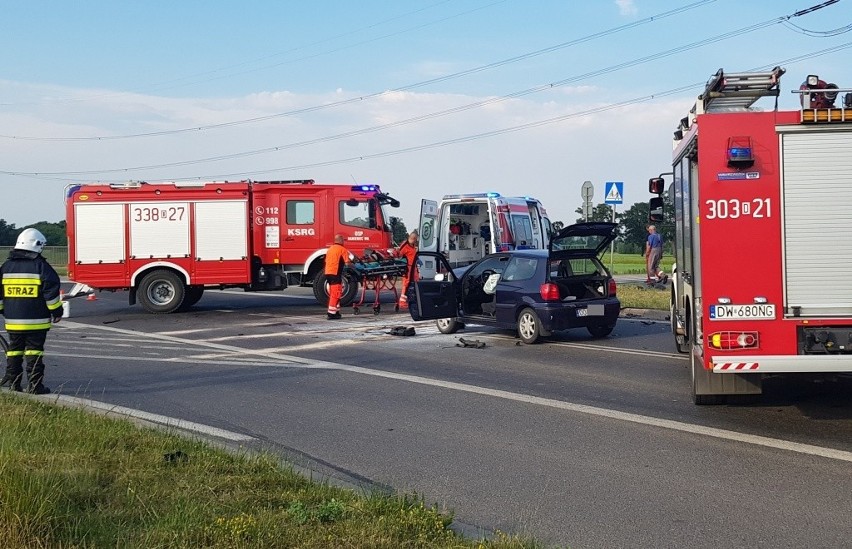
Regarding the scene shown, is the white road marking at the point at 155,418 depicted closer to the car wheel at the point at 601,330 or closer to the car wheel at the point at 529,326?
the car wheel at the point at 529,326

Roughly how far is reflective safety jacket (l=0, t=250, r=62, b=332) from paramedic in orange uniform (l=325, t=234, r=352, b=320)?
9494 millimetres

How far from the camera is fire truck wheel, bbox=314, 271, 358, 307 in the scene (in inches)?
834

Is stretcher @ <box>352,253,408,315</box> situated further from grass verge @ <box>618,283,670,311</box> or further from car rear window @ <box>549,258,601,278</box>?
car rear window @ <box>549,258,601,278</box>

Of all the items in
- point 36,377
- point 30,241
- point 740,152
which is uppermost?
point 740,152

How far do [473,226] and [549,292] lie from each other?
11.0m

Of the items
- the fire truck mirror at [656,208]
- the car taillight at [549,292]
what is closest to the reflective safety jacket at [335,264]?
the car taillight at [549,292]

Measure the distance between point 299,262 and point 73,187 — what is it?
566cm

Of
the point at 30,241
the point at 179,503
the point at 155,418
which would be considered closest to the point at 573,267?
the point at 155,418

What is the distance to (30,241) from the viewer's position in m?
9.83

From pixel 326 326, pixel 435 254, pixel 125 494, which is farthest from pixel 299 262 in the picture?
pixel 125 494

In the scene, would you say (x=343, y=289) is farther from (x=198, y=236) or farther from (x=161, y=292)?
(x=161, y=292)

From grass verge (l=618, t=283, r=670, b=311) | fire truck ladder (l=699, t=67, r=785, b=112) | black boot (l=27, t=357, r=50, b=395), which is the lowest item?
black boot (l=27, t=357, r=50, b=395)

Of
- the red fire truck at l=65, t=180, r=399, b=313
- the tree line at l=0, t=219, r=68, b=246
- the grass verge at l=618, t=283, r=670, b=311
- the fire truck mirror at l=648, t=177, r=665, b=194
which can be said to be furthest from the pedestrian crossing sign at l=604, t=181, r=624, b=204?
the tree line at l=0, t=219, r=68, b=246

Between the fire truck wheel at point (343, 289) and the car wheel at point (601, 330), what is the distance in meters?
7.52
